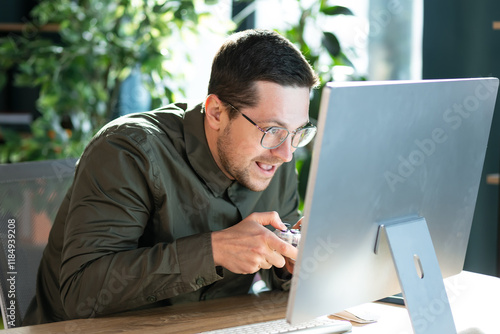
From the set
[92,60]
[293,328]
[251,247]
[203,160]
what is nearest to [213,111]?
[203,160]

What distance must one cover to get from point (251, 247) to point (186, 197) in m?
0.35

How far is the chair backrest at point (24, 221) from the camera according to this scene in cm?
151

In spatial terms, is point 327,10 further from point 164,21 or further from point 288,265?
point 288,265

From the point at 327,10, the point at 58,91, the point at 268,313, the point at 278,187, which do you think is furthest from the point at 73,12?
the point at 268,313

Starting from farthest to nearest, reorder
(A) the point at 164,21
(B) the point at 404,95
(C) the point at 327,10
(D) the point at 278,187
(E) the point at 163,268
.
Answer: (A) the point at 164,21 → (C) the point at 327,10 → (D) the point at 278,187 → (E) the point at 163,268 → (B) the point at 404,95

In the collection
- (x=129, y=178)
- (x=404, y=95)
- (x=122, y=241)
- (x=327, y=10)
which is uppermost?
(x=327, y=10)

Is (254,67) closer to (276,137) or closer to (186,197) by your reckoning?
(276,137)

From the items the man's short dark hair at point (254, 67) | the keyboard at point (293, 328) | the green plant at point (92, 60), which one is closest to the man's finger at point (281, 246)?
the keyboard at point (293, 328)

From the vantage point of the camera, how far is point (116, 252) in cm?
136

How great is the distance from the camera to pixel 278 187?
183 cm

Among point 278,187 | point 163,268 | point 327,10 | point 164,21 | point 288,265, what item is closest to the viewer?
point 163,268

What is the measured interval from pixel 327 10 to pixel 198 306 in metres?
1.67

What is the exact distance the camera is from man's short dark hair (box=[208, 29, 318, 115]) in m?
1.47

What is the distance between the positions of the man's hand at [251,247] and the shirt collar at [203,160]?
0.28 m
